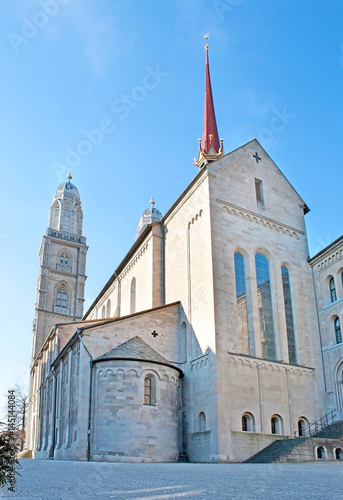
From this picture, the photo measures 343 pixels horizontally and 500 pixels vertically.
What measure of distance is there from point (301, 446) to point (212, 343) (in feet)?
20.1

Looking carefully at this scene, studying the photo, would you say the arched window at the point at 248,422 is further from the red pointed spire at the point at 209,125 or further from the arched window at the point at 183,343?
the red pointed spire at the point at 209,125

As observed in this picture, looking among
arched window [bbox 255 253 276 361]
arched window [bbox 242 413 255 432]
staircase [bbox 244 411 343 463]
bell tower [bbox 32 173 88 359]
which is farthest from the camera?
bell tower [bbox 32 173 88 359]

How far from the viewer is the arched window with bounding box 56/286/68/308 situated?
64.5m

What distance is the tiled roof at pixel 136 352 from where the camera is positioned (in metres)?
23.2

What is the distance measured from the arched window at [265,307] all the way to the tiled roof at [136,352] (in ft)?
18.5

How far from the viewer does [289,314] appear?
27672 millimetres

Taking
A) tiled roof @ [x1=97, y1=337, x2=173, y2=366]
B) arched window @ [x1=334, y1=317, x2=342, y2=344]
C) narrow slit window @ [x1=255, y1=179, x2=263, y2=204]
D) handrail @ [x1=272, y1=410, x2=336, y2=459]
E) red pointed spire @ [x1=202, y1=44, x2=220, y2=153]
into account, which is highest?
red pointed spire @ [x1=202, y1=44, x2=220, y2=153]

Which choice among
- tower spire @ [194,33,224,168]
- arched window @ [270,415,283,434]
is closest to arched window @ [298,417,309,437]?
arched window @ [270,415,283,434]

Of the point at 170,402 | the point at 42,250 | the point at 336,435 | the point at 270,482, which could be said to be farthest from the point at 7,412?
the point at 270,482

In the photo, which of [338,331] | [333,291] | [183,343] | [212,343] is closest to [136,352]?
[183,343]

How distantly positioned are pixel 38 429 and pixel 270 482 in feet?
97.5

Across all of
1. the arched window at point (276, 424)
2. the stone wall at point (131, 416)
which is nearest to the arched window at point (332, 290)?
the arched window at point (276, 424)

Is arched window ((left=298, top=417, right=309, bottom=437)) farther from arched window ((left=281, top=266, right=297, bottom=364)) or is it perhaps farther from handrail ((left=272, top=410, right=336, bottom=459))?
arched window ((left=281, top=266, right=297, bottom=364))

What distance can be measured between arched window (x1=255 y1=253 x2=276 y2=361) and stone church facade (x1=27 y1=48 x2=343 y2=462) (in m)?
0.08
